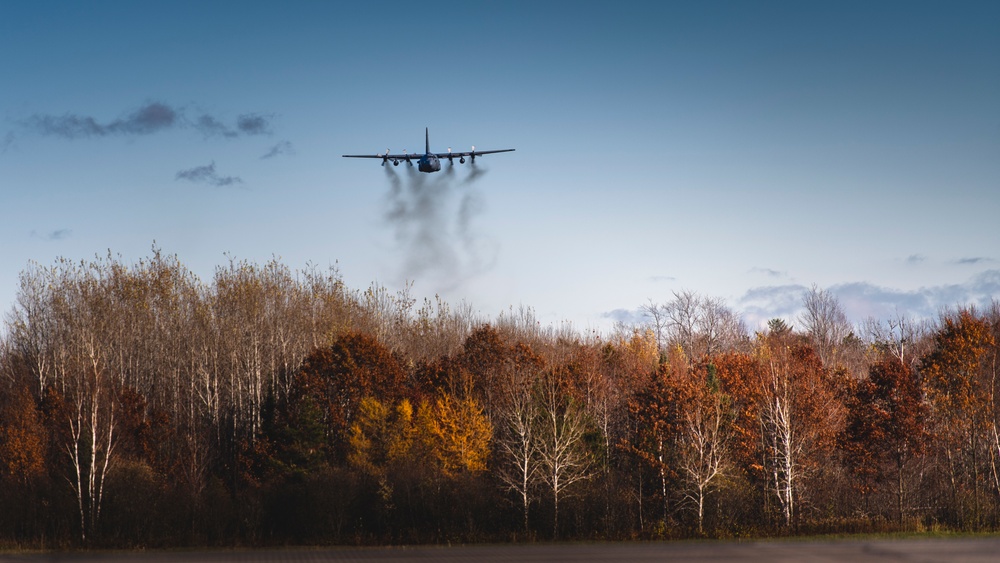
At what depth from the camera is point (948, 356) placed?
5594 centimetres

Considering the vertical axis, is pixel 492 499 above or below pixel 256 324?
below

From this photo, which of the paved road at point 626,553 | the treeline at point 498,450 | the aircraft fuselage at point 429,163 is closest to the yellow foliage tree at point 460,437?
the treeline at point 498,450

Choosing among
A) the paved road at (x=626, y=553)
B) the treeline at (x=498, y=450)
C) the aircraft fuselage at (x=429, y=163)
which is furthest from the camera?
the aircraft fuselage at (x=429, y=163)

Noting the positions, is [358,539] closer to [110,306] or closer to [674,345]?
[110,306]

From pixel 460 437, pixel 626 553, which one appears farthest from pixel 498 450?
pixel 626 553

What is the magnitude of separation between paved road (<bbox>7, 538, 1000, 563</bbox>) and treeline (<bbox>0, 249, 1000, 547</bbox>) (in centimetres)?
336

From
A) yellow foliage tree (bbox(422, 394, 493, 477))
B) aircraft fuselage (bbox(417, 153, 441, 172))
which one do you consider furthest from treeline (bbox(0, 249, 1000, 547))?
aircraft fuselage (bbox(417, 153, 441, 172))

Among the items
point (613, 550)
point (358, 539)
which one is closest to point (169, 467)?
point (358, 539)

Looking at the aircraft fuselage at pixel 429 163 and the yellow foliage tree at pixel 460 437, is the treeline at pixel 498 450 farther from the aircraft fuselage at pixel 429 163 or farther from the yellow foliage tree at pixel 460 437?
the aircraft fuselage at pixel 429 163

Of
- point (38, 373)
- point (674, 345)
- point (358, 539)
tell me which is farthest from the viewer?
point (674, 345)

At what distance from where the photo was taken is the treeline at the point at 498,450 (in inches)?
1879

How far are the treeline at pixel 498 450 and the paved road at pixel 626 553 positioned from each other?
3.36 meters

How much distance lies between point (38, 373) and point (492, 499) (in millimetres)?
47378

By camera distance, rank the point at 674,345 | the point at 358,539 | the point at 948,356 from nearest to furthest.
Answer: the point at 358,539
the point at 948,356
the point at 674,345
